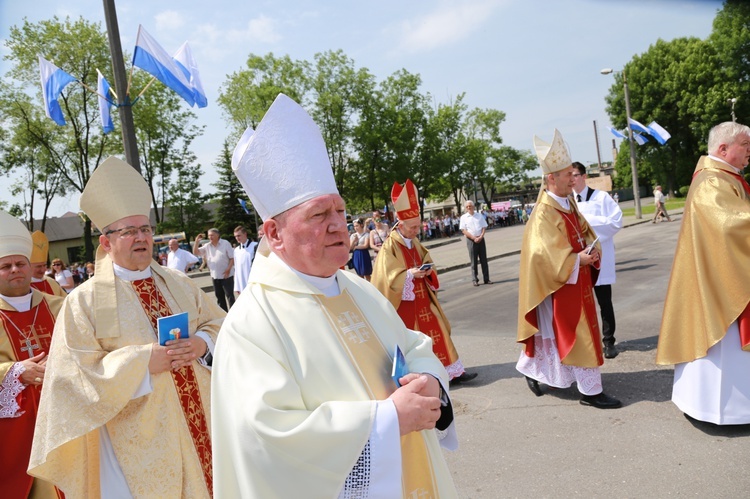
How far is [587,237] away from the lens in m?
5.74

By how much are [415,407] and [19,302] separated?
3246 mm

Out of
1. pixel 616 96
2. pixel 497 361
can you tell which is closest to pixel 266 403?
pixel 497 361

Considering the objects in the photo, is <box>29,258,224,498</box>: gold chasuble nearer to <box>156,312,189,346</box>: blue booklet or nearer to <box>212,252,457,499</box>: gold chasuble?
<box>156,312,189,346</box>: blue booklet

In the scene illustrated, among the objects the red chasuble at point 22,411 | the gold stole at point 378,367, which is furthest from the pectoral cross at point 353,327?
the red chasuble at point 22,411

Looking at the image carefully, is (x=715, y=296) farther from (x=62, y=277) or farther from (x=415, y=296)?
(x=62, y=277)

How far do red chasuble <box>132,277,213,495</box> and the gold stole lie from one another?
1.52m

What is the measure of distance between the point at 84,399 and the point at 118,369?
0.21m

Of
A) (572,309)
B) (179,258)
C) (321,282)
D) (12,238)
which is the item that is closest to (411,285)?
(572,309)

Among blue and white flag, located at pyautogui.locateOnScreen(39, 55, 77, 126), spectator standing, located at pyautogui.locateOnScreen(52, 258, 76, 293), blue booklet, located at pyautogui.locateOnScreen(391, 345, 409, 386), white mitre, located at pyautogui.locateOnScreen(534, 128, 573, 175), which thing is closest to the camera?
blue booklet, located at pyautogui.locateOnScreen(391, 345, 409, 386)

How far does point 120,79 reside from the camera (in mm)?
6965

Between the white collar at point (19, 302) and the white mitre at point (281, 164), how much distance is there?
2.55 meters

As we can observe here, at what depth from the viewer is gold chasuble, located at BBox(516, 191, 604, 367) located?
518 centimetres

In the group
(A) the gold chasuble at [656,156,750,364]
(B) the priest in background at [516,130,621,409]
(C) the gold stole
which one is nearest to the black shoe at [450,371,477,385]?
(B) the priest in background at [516,130,621,409]

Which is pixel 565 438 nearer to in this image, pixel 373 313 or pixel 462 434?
pixel 462 434
